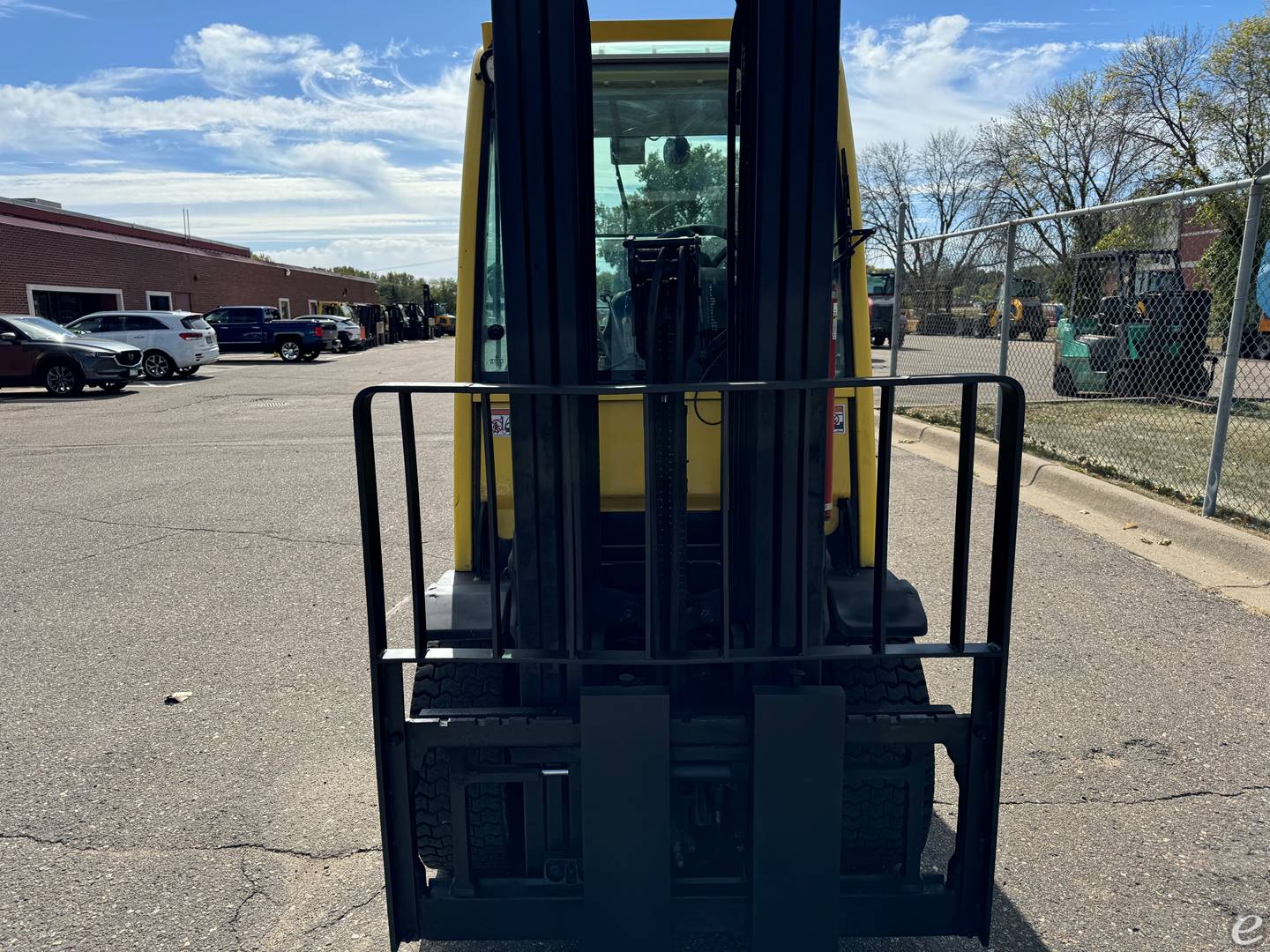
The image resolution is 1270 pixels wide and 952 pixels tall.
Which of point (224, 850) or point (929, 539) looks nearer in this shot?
point (224, 850)

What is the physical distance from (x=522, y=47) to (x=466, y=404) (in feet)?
4.04

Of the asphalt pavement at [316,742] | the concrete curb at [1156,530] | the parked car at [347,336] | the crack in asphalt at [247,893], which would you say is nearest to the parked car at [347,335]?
the parked car at [347,336]

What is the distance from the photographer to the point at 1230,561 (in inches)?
231

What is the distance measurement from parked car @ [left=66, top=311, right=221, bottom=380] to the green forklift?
21.6m

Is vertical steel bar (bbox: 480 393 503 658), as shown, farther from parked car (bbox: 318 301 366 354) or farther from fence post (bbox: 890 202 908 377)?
parked car (bbox: 318 301 366 354)

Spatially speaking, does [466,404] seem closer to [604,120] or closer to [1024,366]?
[604,120]

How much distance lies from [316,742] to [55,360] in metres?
19.2

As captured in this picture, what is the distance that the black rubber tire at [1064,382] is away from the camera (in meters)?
13.8

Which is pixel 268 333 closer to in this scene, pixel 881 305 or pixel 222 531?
pixel 881 305

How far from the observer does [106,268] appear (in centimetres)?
3297

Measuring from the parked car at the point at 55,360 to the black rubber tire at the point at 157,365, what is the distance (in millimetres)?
3904

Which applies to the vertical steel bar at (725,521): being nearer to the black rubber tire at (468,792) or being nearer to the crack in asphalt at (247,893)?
the black rubber tire at (468,792)

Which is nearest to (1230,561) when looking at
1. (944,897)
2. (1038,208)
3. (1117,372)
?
(944,897)

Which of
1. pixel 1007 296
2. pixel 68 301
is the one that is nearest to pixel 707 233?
pixel 1007 296
